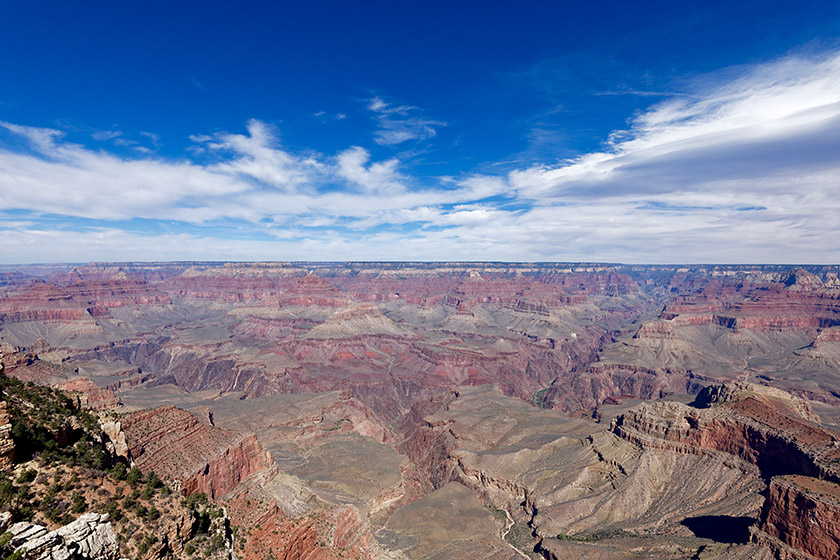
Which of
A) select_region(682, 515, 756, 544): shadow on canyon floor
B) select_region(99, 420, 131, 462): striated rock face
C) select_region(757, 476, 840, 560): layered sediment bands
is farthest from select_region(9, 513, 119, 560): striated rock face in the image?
select_region(682, 515, 756, 544): shadow on canyon floor

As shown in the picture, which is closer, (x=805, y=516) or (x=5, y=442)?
(x=5, y=442)

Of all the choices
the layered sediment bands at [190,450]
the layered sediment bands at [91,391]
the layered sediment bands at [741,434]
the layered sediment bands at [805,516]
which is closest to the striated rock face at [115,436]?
the layered sediment bands at [190,450]

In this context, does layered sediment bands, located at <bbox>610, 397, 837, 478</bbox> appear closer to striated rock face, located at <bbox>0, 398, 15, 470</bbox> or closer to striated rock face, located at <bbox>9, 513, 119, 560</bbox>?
striated rock face, located at <bbox>9, 513, 119, 560</bbox>

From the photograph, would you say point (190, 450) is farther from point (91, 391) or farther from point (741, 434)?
point (741, 434)

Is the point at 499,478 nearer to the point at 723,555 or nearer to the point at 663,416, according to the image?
the point at 663,416

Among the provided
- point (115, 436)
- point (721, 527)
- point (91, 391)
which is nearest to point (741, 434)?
point (721, 527)

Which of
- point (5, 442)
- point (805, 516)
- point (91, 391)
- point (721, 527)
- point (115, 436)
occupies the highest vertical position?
point (5, 442)
